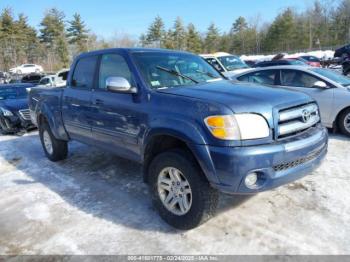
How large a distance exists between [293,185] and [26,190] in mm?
3857

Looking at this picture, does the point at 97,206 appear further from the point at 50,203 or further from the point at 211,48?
the point at 211,48

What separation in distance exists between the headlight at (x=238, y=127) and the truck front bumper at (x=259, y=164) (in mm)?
111

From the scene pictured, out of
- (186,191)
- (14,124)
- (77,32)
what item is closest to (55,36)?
(77,32)

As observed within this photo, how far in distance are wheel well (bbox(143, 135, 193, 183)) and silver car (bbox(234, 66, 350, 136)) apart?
12.3 ft

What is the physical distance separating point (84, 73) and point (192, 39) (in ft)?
220

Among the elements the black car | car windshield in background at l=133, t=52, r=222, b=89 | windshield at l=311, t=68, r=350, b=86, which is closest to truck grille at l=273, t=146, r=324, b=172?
car windshield in background at l=133, t=52, r=222, b=89

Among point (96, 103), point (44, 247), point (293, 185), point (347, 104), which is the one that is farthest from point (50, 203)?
point (347, 104)

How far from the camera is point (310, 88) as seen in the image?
7367 millimetres

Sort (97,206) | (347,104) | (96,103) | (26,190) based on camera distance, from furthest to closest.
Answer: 1. (347,104)
2. (26,190)
3. (96,103)
4. (97,206)

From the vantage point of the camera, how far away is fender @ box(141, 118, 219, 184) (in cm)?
319

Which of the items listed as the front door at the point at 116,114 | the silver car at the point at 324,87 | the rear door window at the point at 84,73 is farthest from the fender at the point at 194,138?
the silver car at the point at 324,87

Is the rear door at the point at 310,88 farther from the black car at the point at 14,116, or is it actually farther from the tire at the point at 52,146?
the black car at the point at 14,116

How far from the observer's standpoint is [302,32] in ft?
215

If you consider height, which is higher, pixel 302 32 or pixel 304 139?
pixel 302 32
